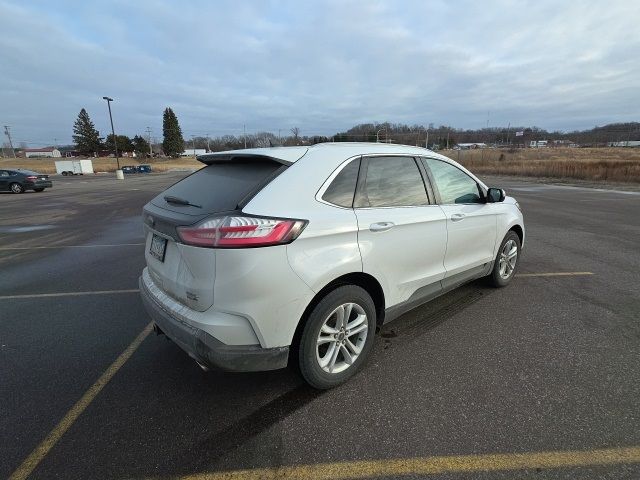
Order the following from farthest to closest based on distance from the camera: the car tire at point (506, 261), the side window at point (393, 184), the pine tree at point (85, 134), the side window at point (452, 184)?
the pine tree at point (85, 134) < the car tire at point (506, 261) < the side window at point (452, 184) < the side window at point (393, 184)

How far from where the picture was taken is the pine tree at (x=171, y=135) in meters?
102

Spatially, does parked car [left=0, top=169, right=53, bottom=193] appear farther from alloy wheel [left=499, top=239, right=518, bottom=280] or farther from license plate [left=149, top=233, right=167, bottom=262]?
alloy wheel [left=499, top=239, right=518, bottom=280]

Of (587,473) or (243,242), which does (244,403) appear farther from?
(587,473)

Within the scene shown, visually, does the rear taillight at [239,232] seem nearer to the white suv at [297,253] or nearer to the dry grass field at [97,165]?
the white suv at [297,253]

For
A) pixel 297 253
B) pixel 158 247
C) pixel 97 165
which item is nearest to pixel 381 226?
pixel 297 253

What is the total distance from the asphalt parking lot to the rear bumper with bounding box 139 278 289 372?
0.42 metres

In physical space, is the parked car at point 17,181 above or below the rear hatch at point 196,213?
below

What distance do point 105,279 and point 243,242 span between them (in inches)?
168

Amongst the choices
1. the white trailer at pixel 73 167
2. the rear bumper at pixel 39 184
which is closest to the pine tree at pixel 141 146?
the white trailer at pixel 73 167

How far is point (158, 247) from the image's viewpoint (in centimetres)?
270

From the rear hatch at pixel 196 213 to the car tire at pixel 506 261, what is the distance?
3215 millimetres

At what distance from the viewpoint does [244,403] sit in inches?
103

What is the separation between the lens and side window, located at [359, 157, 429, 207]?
2.91m

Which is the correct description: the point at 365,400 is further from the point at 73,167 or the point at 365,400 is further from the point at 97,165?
the point at 97,165
